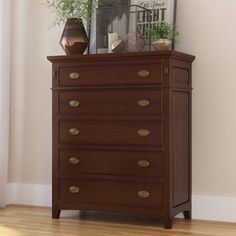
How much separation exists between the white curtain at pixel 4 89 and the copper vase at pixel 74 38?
0.62 metres

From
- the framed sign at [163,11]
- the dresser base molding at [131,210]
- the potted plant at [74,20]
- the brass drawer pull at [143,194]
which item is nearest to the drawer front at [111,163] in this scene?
the brass drawer pull at [143,194]

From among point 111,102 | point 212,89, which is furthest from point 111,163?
point 212,89

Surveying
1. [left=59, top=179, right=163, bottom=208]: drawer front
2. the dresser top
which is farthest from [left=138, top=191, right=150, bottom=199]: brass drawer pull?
the dresser top

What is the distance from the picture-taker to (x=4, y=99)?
4.21 meters

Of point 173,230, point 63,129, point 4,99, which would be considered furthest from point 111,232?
point 4,99

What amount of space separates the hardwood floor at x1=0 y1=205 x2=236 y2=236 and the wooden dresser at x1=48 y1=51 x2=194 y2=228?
0.32 feet

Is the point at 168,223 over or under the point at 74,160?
under

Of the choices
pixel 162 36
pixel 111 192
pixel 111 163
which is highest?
pixel 162 36

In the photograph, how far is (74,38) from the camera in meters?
3.75

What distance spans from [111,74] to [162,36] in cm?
42

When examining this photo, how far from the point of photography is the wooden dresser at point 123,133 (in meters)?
3.41

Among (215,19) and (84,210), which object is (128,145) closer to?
(84,210)

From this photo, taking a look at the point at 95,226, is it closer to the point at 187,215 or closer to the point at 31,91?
the point at 187,215

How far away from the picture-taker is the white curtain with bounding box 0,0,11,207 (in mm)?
4168
